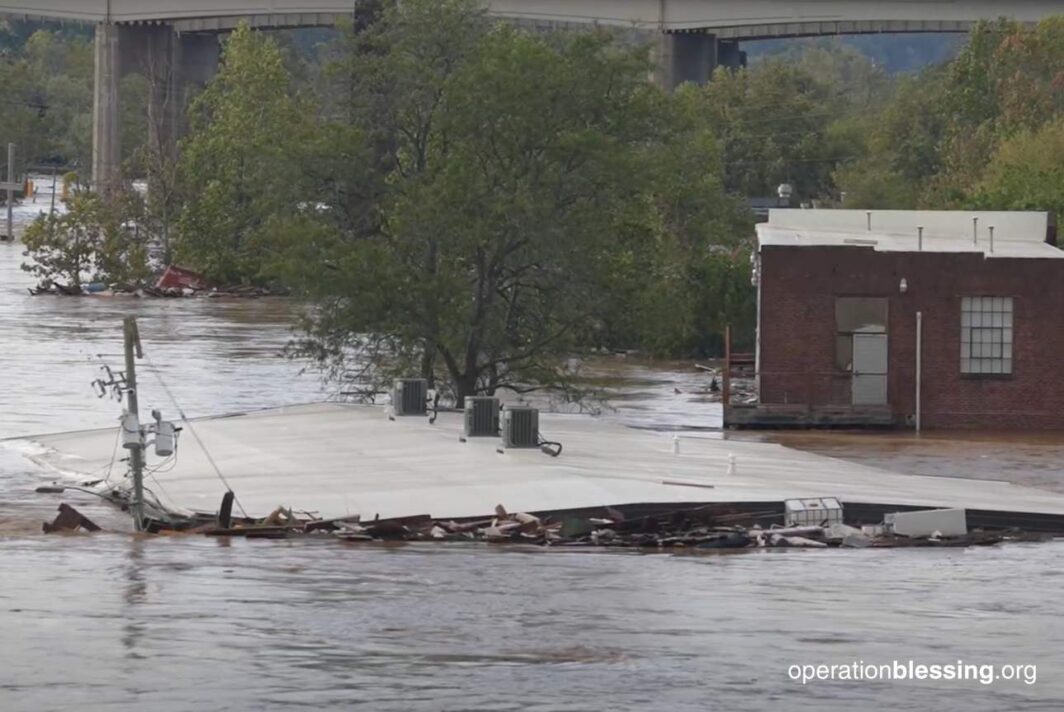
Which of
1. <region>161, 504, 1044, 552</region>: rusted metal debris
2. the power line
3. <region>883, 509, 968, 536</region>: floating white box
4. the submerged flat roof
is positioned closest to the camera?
<region>161, 504, 1044, 552</region>: rusted metal debris

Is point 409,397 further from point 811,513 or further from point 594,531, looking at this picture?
point 811,513

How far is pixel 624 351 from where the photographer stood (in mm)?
74062

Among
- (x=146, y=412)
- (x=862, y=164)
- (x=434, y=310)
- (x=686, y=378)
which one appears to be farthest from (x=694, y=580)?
(x=862, y=164)

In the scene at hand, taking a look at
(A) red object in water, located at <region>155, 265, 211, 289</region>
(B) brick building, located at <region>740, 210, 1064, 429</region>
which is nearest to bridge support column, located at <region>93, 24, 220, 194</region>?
(A) red object in water, located at <region>155, 265, 211, 289</region>

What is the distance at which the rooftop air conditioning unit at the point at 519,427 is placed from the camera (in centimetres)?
3916

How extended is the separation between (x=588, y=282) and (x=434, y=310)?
3546 millimetres

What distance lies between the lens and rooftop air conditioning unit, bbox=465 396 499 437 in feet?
134

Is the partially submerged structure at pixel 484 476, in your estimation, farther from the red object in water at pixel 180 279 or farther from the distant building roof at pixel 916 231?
Answer: the red object in water at pixel 180 279

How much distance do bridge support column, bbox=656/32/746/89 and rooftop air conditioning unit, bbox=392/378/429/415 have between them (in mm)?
70829

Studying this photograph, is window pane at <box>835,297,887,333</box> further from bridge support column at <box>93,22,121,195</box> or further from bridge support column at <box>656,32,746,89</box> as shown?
bridge support column at <box>93,22,121,195</box>

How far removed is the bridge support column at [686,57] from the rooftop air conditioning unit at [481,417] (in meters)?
75.6

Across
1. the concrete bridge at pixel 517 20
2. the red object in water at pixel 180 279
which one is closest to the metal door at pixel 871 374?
the concrete bridge at pixel 517 20

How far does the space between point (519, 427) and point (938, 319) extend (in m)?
17.5

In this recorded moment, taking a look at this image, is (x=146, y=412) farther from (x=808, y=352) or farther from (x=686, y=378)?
(x=686, y=378)
